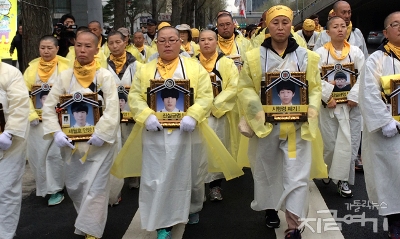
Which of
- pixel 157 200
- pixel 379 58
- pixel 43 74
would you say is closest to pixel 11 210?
pixel 157 200

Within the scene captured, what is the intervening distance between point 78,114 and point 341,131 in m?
3.00

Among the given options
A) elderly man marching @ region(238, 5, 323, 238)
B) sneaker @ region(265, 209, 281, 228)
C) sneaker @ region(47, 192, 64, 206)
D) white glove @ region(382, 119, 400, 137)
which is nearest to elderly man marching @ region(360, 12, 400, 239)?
white glove @ region(382, 119, 400, 137)

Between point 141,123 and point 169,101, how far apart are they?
12.8 inches

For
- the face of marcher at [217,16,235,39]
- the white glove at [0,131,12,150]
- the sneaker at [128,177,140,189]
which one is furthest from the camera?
the face of marcher at [217,16,235,39]

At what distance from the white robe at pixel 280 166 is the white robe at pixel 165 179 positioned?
660 millimetres

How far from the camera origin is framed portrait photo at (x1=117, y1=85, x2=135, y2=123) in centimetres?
605

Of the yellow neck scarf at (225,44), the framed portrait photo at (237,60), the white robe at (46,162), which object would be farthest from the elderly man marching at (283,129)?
the white robe at (46,162)

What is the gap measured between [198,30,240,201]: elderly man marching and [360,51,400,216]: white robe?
1.70m

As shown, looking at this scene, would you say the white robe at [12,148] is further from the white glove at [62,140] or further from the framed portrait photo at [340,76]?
the framed portrait photo at [340,76]

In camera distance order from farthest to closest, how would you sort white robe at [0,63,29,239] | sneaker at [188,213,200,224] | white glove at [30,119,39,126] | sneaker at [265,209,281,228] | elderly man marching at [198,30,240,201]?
white glove at [30,119,39,126], elderly man marching at [198,30,240,201], sneaker at [188,213,200,224], sneaker at [265,209,281,228], white robe at [0,63,29,239]

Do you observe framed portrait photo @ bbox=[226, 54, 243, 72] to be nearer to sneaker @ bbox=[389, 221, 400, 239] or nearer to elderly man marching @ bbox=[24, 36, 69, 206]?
elderly man marching @ bbox=[24, 36, 69, 206]

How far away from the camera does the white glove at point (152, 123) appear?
4242mm

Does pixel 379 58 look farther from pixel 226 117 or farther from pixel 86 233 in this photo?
pixel 86 233

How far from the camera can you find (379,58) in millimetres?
4297
